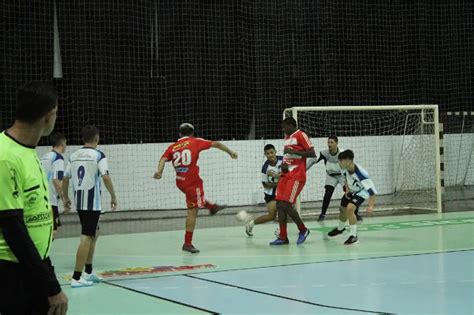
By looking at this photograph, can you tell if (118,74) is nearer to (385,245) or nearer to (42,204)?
(385,245)

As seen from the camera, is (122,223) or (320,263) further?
(122,223)

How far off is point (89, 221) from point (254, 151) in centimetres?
1249

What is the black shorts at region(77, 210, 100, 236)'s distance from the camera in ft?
27.0

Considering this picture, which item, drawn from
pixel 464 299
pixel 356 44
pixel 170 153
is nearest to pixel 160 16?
pixel 356 44

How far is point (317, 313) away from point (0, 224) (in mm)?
3875

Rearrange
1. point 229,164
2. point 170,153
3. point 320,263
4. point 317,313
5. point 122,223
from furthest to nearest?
1. point 229,164
2. point 122,223
3. point 170,153
4. point 320,263
5. point 317,313

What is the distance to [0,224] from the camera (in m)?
3.11

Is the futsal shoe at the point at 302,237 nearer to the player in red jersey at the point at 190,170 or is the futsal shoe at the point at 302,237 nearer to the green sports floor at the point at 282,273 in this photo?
the green sports floor at the point at 282,273

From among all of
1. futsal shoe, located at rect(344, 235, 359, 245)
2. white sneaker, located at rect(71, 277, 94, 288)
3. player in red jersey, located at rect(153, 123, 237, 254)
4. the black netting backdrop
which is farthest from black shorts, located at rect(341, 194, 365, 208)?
the black netting backdrop

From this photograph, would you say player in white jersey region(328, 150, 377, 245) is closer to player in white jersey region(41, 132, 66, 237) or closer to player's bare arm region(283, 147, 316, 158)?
player's bare arm region(283, 147, 316, 158)

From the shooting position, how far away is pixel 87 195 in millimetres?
8336

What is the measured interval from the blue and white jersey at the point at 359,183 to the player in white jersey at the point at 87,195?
15.5ft

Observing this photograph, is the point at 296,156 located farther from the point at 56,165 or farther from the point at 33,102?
the point at 33,102

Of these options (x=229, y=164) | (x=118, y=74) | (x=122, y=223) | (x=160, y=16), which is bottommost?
(x=122, y=223)
